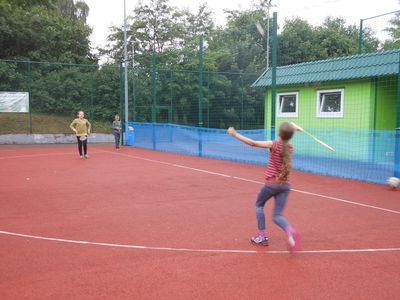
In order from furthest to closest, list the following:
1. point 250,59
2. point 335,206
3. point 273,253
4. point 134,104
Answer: point 250,59
point 134,104
point 335,206
point 273,253

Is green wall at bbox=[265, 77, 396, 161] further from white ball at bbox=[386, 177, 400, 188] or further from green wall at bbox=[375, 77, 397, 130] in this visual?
white ball at bbox=[386, 177, 400, 188]

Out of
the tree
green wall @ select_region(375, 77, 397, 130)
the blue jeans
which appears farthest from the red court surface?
the tree

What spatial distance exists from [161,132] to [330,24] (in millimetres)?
30610

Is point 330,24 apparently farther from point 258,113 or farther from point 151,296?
point 151,296

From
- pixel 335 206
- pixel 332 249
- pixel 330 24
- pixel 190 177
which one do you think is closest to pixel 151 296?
pixel 332 249

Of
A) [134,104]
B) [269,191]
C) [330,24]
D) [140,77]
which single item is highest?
[330,24]

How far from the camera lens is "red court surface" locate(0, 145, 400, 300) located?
4520mm

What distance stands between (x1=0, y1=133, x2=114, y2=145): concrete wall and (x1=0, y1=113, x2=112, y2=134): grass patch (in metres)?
0.28

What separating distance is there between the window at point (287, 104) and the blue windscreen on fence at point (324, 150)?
3.14m

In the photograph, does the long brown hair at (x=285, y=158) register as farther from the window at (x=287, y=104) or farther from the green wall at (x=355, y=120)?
the window at (x=287, y=104)

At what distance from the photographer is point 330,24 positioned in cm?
4547

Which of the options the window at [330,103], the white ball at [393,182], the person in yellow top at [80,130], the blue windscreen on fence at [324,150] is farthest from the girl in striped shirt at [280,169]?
the person in yellow top at [80,130]

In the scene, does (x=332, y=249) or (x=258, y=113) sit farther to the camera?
(x=258, y=113)

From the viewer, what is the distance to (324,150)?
47.5 ft
